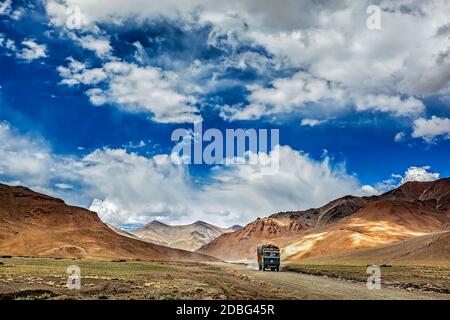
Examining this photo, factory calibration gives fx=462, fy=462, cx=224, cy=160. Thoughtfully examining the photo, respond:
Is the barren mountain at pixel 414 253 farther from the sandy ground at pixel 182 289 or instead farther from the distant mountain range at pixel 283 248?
the sandy ground at pixel 182 289

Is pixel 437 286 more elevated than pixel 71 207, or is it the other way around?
pixel 71 207

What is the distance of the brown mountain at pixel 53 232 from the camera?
11888 centimetres

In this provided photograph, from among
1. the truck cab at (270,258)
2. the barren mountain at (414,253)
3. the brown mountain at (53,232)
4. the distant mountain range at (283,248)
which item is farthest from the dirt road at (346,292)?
the brown mountain at (53,232)

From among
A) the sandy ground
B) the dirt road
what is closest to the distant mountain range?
the dirt road

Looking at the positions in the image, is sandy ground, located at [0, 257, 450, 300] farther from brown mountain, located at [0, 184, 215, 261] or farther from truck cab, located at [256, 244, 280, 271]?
brown mountain, located at [0, 184, 215, 261]

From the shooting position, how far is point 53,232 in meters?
135

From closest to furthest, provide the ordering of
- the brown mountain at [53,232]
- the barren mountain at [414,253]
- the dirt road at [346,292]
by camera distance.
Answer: the dirt road at [346,292]
the barren mountain at [414,253]
the brown mountain at [53,232]

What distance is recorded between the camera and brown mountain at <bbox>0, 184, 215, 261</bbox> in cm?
11888

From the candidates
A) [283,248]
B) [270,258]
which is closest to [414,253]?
[270,258]

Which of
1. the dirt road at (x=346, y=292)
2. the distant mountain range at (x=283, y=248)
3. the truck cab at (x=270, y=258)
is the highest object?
the distant mountain range at (x=283, y=248)
